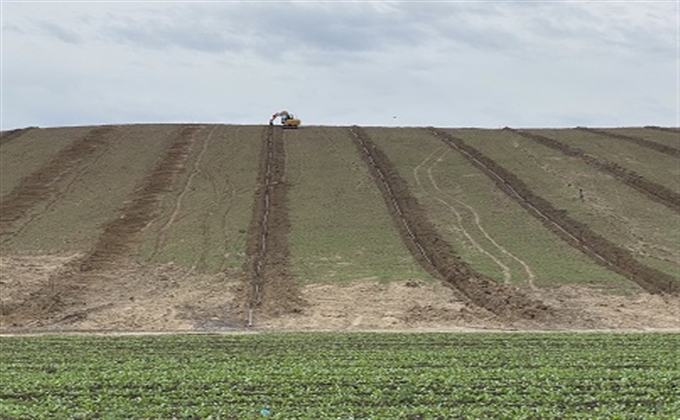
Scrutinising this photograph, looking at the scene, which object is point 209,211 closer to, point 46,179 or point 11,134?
point 46,179

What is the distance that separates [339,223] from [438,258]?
5.73 m

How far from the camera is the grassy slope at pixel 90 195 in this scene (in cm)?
3256

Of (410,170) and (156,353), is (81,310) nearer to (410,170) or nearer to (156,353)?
(156,353)

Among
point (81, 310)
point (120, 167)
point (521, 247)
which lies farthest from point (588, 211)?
point (120, 167)

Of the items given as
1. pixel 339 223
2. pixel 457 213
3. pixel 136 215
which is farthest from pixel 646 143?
pixel 136 215

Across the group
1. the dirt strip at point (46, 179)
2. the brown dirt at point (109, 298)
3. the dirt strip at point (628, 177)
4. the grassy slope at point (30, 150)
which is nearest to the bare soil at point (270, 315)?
Answer: the brown dirt at point (109, 298)

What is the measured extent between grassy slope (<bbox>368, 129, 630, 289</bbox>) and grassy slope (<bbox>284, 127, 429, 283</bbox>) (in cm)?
239

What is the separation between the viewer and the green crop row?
12484 mm

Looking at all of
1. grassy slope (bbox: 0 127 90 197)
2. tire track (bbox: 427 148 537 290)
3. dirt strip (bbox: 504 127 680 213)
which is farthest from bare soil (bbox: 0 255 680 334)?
grassy slope (bbox: 0 127 90 197)

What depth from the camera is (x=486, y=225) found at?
34.3 meters

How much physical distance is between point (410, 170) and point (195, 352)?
1083 inches

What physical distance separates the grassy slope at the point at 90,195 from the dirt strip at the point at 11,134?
7.34ft

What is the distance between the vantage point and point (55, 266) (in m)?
29.5

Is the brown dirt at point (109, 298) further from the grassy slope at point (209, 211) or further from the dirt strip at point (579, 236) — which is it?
the dirt strip at point (579, 236)
